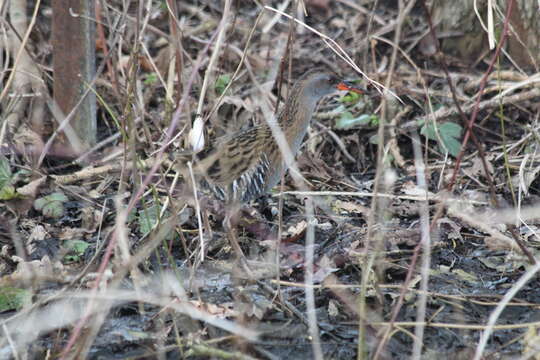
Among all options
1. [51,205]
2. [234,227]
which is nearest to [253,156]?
[234,227]

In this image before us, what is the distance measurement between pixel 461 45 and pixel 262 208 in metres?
2.00

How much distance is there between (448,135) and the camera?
4.56 metres

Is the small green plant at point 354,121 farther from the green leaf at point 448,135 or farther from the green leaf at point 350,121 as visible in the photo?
the green leaf at point 448,135

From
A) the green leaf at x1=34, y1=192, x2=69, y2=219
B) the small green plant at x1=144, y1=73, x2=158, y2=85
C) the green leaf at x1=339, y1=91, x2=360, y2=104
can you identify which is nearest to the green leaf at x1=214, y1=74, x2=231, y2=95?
the small green plant at x1=144, y1=73, x2=158, y2=85

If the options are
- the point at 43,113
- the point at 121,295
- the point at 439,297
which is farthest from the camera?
the point at 43,113

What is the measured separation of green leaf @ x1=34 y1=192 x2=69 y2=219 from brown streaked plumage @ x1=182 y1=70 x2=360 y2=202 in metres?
0.77

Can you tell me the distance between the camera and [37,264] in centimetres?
363

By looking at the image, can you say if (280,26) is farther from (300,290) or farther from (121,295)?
(121,295)

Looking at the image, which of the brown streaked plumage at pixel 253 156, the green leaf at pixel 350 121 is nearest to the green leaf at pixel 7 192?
the brown streaked plumage at pixel 253 156

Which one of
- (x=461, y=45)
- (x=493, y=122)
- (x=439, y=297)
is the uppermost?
(x=461, y=45)

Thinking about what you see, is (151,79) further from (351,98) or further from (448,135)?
(448,135)

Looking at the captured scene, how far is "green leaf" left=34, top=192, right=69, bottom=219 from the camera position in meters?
4.05

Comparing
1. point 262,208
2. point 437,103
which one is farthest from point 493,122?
point 262,208

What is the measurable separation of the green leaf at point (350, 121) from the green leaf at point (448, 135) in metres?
0.36
